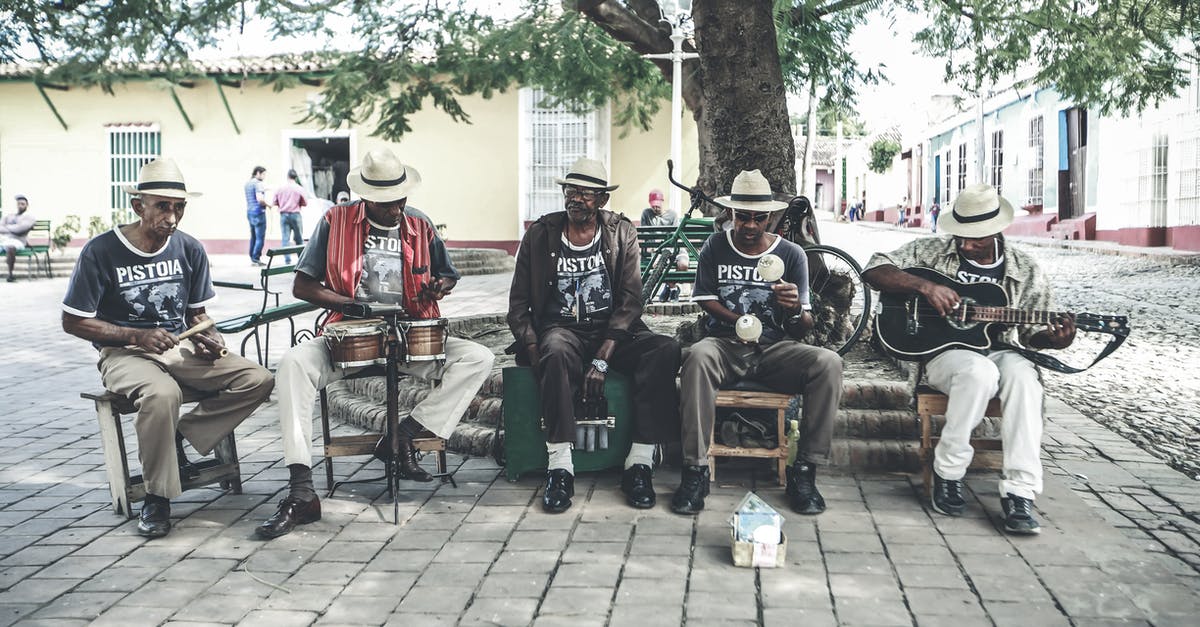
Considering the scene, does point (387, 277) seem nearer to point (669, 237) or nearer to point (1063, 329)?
point (1063, 329)

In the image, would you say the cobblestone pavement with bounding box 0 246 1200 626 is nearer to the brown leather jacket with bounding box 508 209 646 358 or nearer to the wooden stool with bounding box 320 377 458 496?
the wooden stool with bounding box 320 377 458 496

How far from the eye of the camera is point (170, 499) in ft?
14.3

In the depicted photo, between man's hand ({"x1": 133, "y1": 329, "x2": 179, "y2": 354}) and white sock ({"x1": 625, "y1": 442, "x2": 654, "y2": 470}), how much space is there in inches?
80.7

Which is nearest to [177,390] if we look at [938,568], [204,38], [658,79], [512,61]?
[938,568]

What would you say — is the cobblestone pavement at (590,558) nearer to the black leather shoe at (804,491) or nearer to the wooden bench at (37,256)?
the black leather shoe at (804,491)

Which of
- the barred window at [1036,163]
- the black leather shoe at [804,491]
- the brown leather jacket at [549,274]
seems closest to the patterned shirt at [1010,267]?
the black leather shoe at [804,491]

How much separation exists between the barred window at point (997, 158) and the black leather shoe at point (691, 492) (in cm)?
2718

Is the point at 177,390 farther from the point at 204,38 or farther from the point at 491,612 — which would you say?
the point at 204,38

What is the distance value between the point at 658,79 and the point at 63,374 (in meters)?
8.78

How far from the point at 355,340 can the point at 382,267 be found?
0.48 m

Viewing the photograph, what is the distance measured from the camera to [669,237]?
311 inches

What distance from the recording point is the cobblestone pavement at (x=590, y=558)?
3.37 meters

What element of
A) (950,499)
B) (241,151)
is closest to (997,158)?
(241,151)

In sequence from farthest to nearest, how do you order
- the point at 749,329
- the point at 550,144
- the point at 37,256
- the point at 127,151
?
the point at 127,151
the point at 550,144
the point at 37,256
the point at 749,329
